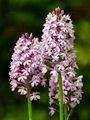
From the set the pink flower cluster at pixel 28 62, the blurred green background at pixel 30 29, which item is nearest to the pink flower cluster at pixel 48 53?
the pink flower cluster at pixel 28 62

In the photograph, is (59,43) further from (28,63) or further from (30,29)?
(30,29)

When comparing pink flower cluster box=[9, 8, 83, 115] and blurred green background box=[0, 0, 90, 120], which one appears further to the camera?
blurred green background box=[0, 0, 90, 120]

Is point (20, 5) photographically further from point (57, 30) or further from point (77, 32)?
point (57, 30)

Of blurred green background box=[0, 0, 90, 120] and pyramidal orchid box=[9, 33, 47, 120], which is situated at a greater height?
blurred green background box=[0, 0, 90, 120]

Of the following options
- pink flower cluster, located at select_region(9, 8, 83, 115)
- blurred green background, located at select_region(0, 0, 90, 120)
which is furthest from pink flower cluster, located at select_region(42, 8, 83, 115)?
blurred green background, located at select_region(0, 0, 90, 120)

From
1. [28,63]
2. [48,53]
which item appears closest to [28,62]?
[28,63]

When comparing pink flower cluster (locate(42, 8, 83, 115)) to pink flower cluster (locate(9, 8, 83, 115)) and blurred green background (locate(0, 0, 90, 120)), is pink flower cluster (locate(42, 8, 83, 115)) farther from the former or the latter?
blurred green background (locate(0, 0, 90, 120))
